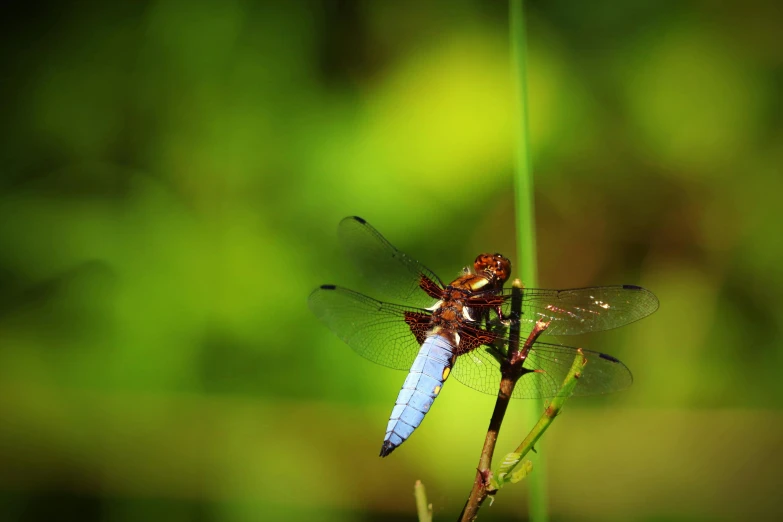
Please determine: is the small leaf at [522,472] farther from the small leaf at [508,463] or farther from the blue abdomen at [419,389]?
the blue abdomen at [419,389]

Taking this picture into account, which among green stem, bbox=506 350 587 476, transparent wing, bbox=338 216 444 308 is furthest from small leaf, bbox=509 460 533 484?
transparent wing, bbox=338 216 444 308

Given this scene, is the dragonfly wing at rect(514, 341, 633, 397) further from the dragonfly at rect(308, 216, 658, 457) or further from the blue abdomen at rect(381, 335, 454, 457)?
the blue abdomen at rect(381, 335, 454, 457)

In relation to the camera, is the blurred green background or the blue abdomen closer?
the blue abdomen

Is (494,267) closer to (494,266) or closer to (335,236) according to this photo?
(494,266)

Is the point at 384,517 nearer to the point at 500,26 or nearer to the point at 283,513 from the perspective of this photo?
the point at 283,513

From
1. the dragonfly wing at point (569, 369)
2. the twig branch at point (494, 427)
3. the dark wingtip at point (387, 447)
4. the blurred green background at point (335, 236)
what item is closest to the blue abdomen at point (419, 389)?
the dark wingtip at point (387, 447)

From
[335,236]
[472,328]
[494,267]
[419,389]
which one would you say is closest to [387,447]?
[419,389]
